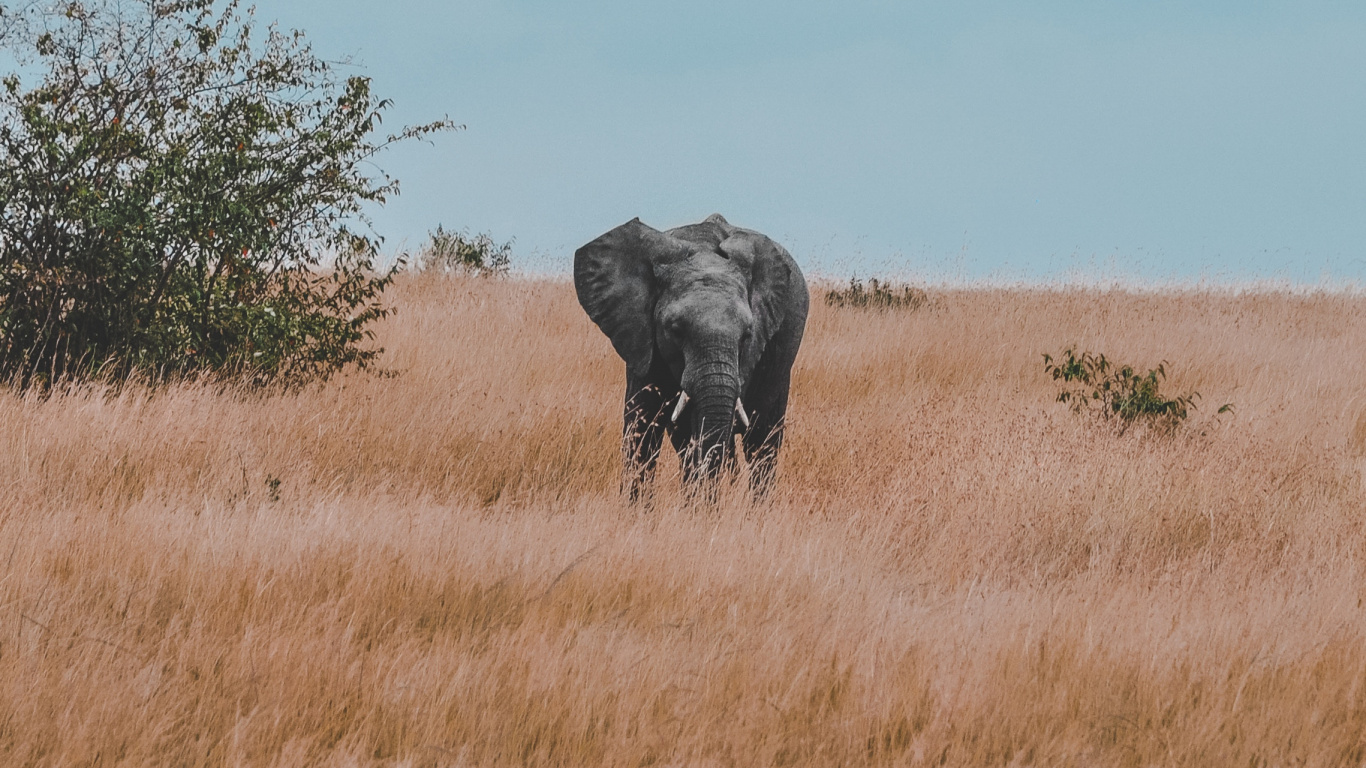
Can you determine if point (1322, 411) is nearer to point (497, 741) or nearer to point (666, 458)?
point (666, 458)

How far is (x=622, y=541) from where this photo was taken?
17.2 ft

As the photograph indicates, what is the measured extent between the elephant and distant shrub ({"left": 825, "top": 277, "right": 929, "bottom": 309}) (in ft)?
32.6

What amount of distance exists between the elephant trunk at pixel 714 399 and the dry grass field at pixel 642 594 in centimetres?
39

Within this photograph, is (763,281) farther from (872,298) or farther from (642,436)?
(872,298)

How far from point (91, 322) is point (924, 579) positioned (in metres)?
7.02

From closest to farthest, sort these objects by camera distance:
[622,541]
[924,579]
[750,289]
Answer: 1. [622,541]
2. [924,579]
3. [750,289]

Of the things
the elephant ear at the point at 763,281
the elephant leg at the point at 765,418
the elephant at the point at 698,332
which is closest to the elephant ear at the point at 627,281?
the elephant at the point at 698,332

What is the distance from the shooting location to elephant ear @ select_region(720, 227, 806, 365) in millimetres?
6480

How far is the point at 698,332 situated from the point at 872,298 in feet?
38.2

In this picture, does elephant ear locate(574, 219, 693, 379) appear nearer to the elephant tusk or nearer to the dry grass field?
the elephant tusk

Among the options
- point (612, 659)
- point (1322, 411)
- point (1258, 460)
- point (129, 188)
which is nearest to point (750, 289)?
point (612, 659)

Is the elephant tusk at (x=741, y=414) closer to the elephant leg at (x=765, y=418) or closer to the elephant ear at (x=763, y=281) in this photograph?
the elephant ear at (x=763, y=281)

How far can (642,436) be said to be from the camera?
6.59 metres

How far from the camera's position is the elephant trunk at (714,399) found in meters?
5.95
